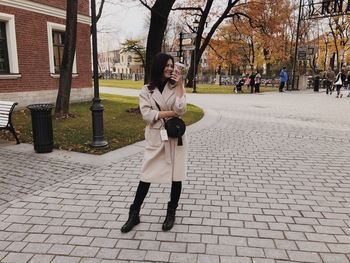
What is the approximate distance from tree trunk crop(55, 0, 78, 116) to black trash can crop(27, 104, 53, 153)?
436 cm

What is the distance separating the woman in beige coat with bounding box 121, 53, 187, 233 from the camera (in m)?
3.48

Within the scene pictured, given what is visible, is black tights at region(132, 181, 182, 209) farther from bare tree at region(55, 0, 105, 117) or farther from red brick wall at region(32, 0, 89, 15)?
red brick wall at region(32, 0, 89, 15)

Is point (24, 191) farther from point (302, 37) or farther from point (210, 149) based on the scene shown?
point (302, 37)

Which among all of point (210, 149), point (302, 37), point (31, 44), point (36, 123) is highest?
point (302, 37)

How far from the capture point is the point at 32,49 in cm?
1357

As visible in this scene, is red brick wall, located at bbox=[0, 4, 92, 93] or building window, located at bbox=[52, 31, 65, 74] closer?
red brick wall, located at bbox=[0, 4, 92, 93]

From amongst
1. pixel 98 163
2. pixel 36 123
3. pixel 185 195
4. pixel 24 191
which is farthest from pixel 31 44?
pixel 185 195

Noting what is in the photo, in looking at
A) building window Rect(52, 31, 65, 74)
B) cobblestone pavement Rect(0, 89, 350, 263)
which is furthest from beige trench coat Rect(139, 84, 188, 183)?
building window Rect(52, 31, 65, 74)

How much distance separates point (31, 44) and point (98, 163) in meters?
9.44

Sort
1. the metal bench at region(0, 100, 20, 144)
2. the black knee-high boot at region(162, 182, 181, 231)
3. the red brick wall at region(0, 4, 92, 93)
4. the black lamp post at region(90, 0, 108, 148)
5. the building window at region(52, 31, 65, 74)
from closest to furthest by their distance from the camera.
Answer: the black knee-high boot at region(162, 182, 181, 231) < the black lamp post at region(90, 0, 108, 148) < the metal bench at region(0, 100, 20, 144) < the red brick wall at region(0, 4, 92, 93) < the building window at region(52, 31, 65, 74)

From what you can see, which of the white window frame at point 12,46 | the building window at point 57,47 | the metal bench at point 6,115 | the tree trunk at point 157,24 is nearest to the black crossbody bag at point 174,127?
the metal bench at point 6,115

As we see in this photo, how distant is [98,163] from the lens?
20.7 ft

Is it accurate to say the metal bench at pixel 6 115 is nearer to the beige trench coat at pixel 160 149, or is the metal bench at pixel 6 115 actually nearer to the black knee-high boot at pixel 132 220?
the black knee-high boot at pixel 132 220

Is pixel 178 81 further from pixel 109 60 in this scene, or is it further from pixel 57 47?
pixel 109 60
